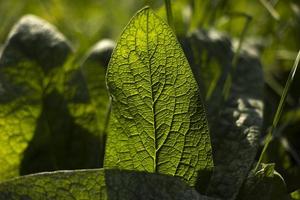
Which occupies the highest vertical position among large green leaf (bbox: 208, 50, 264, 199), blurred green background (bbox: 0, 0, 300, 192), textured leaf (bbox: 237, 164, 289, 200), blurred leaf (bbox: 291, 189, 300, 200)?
blurred green background (bbox: 0, 0, 300, 192)

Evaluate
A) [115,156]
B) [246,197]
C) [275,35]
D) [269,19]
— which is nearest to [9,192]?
[115,156]

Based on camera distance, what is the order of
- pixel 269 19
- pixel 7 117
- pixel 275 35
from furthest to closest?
pixel 269 19 → pixel 275 35 → pixel 7 117

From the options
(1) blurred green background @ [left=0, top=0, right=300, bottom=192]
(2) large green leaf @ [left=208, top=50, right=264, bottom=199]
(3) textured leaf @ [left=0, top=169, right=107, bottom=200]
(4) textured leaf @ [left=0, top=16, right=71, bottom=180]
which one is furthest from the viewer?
(1) blurred green background @ [left=0, top=0, right=300, bottom=192]

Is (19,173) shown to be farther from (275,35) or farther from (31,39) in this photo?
(275,35)

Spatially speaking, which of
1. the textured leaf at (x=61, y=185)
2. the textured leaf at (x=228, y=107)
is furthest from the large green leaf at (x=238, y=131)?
the textured leaf at (x=61, y=185)

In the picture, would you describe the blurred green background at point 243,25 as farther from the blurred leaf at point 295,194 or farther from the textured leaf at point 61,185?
the textured leaf at point 61,185

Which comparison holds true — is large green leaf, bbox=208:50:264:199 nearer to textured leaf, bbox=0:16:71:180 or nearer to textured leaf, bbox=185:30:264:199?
textured leaf, bbox=185:30:264:199

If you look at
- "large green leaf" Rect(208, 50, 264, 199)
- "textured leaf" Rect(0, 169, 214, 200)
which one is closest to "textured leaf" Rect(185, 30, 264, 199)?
"large green leaf" Rect(208, 50, 264, 199)

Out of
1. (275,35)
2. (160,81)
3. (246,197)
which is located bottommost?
(246,197)
